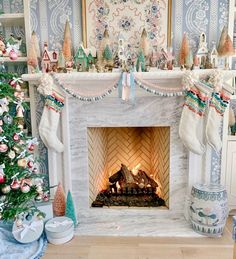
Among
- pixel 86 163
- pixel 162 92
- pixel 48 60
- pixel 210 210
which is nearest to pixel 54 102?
pixel 48 60

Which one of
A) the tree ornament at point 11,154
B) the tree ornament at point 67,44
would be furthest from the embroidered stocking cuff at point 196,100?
the tree ornament at point 11,154

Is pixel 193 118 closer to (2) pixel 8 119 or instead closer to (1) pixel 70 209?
(1) pixel 70 209

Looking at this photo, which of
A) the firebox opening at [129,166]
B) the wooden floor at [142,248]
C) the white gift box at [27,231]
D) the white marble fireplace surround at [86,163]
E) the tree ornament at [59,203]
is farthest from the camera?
the firebox opening at [129,166]

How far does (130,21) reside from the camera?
2514 millimetres

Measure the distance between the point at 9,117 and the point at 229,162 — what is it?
6.39 ft

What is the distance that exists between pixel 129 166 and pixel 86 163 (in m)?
0.68

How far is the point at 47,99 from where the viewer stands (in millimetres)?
2486

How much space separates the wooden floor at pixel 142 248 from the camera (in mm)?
2234

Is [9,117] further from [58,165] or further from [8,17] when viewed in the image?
[8,17]

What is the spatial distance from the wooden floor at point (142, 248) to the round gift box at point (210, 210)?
0.08 meters

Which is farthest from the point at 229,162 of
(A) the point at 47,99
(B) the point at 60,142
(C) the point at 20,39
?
(C) the point at 20,39

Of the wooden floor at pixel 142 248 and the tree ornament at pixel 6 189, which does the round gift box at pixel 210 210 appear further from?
the tree ornament at pixel 6 189

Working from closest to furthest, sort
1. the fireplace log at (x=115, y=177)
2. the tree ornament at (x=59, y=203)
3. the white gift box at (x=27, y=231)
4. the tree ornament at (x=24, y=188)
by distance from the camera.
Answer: the tree ornament at (x=24, y=188) → the white gift box at (x=27, y=231) → the tree ornament at (x=59, y=203) → the fireplace log at (x=115, y=177)

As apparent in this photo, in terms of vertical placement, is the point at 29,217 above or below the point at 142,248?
above
